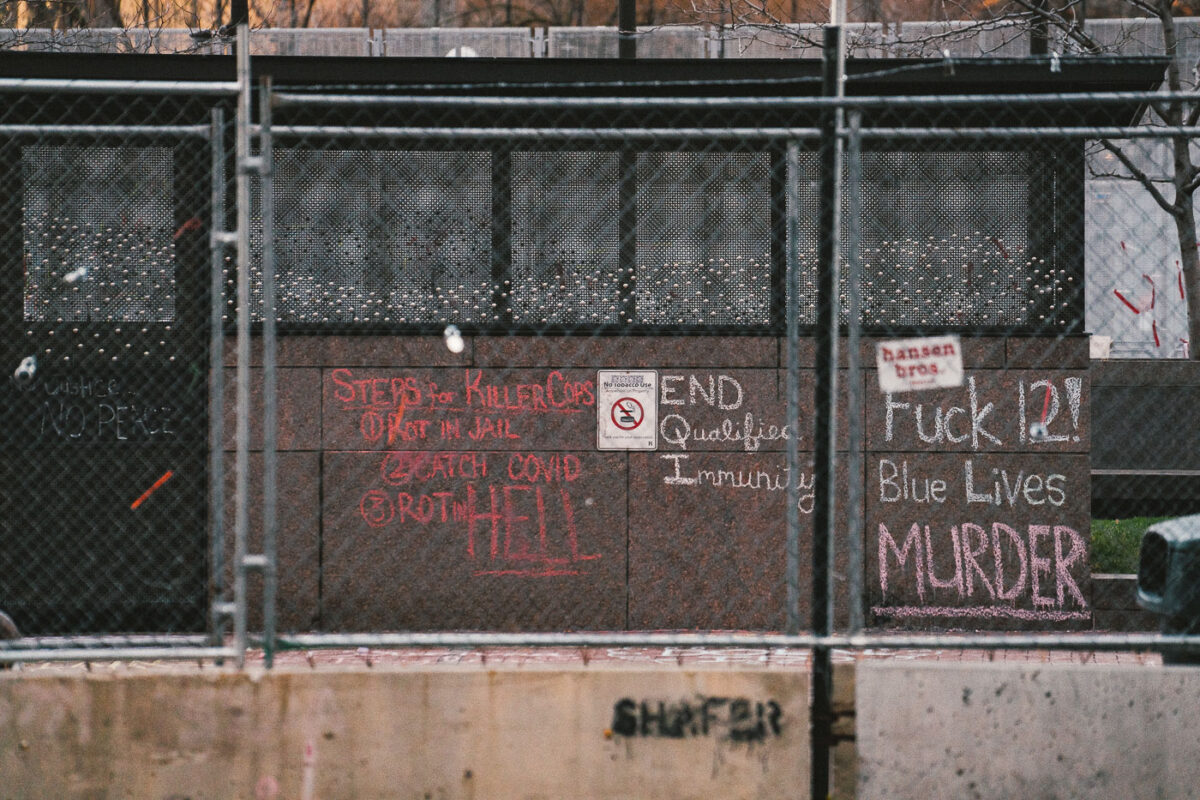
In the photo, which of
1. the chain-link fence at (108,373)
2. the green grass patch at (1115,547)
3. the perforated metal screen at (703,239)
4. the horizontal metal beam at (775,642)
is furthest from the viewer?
the green grass patch at (1115,547)

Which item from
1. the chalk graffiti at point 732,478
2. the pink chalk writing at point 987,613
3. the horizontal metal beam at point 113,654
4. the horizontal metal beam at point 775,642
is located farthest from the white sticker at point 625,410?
the horizontal metal beam at point 113,654

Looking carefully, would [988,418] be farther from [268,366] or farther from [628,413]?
[268,366]

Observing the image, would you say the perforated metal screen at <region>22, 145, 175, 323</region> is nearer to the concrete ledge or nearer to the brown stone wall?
the brown stone wall

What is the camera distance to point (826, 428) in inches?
183

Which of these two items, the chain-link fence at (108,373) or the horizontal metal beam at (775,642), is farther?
the chain-link fence at (108,373)

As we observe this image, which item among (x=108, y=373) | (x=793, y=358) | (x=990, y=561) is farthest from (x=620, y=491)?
(x=793, y=358)

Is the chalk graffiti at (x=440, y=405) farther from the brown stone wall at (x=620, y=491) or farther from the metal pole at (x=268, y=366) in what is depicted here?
the metal pole at (x=268, y=366)

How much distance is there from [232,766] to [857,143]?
3.19 metres

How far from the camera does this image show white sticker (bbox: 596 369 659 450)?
8375mm

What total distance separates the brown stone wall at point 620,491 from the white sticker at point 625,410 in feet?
0.22

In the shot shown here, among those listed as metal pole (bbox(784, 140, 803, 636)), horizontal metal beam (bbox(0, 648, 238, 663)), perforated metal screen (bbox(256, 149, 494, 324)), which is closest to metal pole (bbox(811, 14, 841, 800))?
metal pole (bbox(784, 140, 803, 636))

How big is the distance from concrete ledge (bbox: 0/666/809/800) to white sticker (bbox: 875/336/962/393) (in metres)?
1.20

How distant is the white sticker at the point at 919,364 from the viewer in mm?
4617

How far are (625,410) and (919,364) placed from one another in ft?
12.8
